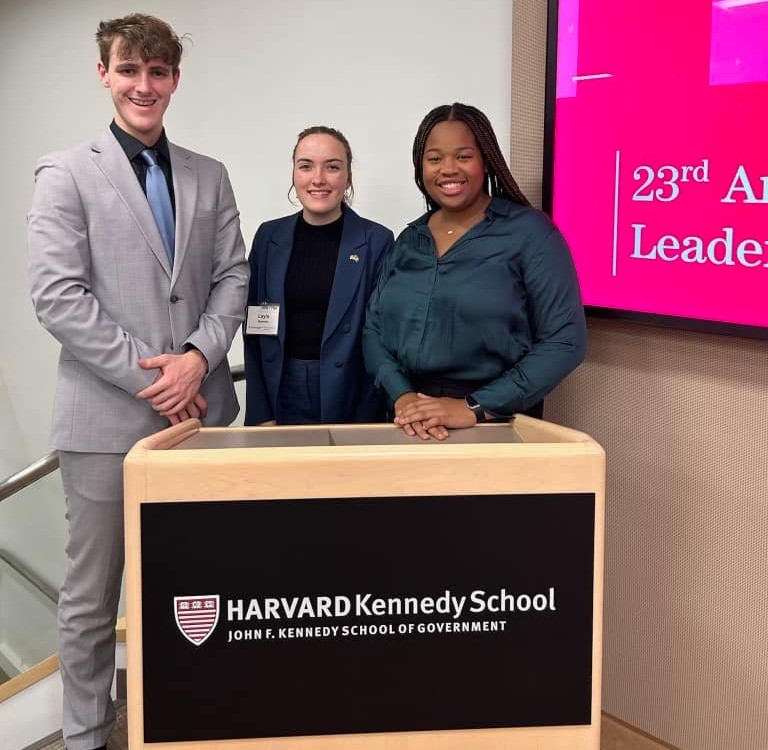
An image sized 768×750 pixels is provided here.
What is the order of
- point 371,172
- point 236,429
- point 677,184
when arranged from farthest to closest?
point 371,172 → point 677,184 → point 236,429

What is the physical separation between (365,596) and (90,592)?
1.01 m

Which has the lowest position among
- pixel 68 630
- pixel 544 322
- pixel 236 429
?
pixel 68 630

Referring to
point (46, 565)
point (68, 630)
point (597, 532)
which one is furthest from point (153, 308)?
point (46, 565)

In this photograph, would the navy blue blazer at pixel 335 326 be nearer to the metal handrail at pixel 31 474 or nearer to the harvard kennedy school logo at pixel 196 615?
the metal handrail at pixel 31 474

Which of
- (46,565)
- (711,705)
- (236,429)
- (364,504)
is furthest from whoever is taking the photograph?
(46,565)

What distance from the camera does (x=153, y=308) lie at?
6.57 feet

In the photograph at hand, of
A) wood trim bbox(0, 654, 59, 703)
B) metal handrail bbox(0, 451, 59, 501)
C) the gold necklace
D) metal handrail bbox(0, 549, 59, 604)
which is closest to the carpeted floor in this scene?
wood trim bbox(0, 654, 59, 703)

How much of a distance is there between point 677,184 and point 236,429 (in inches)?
46.6

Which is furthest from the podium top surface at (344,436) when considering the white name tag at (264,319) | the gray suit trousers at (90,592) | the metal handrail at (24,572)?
the metal handrail at (24,572)

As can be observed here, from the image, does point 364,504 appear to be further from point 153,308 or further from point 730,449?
point 730,449

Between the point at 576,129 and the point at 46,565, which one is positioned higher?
the point at 576,129

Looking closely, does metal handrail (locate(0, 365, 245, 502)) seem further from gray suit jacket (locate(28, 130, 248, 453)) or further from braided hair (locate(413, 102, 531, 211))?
braided hair (locate(413, 102, 531, 211))

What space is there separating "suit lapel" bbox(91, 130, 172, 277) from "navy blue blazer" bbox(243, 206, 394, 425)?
1.23 feet

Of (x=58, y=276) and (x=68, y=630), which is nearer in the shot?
(x=58, y=276)
